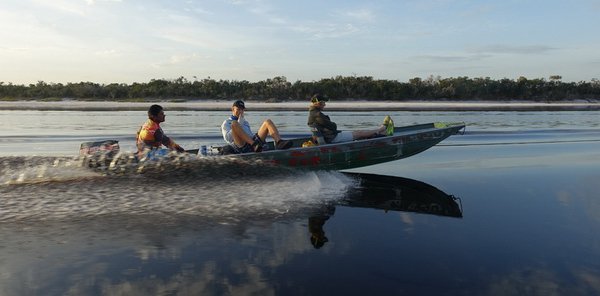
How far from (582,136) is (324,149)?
1486cm

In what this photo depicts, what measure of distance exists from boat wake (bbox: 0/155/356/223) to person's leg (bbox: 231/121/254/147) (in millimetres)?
558

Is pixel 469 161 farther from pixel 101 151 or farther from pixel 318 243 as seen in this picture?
pixel 101 151

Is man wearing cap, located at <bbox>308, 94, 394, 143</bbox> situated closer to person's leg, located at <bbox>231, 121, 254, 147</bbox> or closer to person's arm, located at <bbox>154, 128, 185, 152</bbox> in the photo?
person's leg, located at <bbox>231, 121, 254, 147</bbox>

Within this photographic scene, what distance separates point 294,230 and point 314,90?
164 ft

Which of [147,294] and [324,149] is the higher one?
[324,149]

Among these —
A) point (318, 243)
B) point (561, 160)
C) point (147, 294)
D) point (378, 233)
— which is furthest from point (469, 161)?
point (147, 294)

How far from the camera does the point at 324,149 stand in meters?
10.1

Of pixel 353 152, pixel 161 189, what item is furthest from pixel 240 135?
pixel 353 152

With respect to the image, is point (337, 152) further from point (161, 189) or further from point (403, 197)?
point (161, 189)

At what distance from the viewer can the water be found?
4.61m

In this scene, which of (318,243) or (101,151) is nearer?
(318,243)

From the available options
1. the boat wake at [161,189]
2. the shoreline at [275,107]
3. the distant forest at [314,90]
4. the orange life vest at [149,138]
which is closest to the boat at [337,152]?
the boat wake at [161,189]

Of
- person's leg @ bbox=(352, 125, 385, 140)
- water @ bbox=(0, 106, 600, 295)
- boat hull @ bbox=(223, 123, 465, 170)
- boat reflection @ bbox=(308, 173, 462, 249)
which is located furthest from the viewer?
person's leg @ bbox=(352, 125, 385, 140)

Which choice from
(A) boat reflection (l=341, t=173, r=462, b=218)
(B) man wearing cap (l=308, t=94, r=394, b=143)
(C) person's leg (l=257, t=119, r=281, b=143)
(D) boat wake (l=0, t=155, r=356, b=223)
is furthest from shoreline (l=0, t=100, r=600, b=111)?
(A) boat reflection (l=341, t=173, r=462, b=218)
